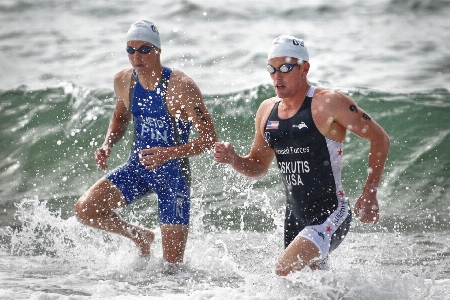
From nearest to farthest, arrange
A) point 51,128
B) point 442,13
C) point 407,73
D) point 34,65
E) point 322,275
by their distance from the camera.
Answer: point 322,275 → point 51,128 → point 407,73 → point 34,65 → point 442,13

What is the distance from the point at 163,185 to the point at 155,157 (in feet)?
1.58

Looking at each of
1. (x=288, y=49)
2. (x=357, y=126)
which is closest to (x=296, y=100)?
(x=288, y=49)

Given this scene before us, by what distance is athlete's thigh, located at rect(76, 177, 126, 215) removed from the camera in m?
6.69

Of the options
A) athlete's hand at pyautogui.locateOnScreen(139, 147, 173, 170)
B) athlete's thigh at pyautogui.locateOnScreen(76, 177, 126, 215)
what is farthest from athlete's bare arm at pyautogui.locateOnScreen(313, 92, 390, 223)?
athlete's thigh at pyautogui.locateOnScreen(76, 177, 126, 215)

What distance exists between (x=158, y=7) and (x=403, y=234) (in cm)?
1244

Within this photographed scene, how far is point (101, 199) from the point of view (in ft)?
22.0

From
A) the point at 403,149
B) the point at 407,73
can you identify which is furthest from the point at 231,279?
the point at 407,73

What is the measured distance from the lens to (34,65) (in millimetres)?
16594

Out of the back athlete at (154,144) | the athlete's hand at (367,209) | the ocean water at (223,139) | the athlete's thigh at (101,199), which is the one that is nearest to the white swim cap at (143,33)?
the back athlete at (154,144)

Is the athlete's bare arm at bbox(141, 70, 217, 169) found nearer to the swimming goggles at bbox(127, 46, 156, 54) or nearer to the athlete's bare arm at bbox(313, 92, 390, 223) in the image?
the swimming goggles at bbox(127, 46, 156, 54)

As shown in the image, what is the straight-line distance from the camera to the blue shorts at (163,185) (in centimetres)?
669

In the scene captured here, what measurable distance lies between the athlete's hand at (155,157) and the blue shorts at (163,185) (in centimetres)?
34

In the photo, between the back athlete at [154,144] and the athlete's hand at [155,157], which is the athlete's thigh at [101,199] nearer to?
the back athlete at [154,144]

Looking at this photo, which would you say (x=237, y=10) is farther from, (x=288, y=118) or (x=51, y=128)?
(x=288, y=118)
